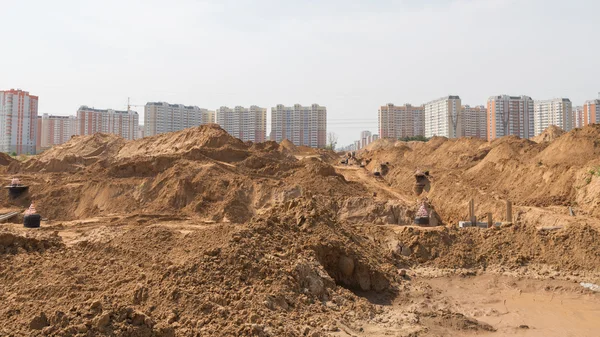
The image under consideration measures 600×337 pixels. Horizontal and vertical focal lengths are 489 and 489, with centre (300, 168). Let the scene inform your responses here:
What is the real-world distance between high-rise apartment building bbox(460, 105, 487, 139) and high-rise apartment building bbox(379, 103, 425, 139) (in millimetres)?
8953

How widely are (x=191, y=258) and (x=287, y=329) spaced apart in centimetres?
226

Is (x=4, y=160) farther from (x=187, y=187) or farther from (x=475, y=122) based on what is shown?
(x=475, y=122)

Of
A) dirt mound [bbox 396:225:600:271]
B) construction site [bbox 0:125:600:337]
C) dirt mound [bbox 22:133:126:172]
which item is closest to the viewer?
construction site [bbox 0:125:600:337]

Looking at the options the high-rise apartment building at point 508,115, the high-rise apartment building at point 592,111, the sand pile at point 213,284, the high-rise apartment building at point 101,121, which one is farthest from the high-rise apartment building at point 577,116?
the sand pile at point 213,284

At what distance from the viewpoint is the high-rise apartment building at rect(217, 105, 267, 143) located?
85750mm

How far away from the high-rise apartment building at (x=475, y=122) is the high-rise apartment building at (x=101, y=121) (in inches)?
2341

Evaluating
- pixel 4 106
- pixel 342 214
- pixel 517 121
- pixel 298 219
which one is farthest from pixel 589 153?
pixel 4 106

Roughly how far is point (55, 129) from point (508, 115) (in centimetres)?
7587

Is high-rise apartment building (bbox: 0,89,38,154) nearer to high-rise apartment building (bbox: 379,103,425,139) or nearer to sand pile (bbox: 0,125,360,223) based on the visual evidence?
sand pile (bbox: 0,125,360,223)

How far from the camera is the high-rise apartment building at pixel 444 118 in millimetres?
82750

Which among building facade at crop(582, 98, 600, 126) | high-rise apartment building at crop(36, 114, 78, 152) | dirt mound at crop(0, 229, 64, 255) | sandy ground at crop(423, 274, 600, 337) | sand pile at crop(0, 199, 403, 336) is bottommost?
sandy ground at crop(423, 274, 600, 337)

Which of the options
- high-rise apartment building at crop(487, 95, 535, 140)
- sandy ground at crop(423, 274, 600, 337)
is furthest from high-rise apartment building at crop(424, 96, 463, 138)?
sandy ground at crop(423, 274, 600, 337)

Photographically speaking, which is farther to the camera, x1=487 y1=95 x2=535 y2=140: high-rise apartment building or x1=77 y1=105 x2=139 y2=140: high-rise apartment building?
x1=77 y1=105 x2=139 y2=140: high-rise apartment building

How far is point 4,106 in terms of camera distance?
245 feet
